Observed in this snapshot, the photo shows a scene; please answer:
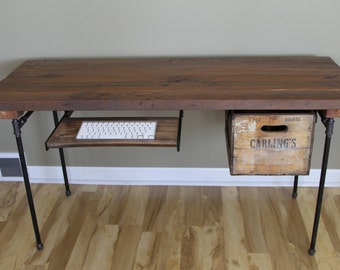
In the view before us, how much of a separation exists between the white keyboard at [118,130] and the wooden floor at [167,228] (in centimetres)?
53

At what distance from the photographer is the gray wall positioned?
1.90 meters

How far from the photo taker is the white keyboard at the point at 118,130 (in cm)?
171

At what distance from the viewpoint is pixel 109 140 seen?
1692 millimetres

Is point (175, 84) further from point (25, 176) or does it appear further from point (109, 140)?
point (25, 176)

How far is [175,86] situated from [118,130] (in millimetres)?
295

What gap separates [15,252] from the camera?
193 centimetres

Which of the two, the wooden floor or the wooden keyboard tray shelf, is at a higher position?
the wooden keyboard tray shelf

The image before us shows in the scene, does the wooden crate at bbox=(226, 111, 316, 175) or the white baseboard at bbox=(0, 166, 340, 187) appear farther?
the white baseboard at bbox=(0, 166, 340, 187)

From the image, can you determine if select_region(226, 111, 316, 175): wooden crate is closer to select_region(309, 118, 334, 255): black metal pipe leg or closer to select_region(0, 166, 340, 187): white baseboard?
select_region(309, 118, 334, 255): black metal pipe leg

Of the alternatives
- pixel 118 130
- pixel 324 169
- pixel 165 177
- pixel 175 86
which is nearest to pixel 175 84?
pixel 175 86

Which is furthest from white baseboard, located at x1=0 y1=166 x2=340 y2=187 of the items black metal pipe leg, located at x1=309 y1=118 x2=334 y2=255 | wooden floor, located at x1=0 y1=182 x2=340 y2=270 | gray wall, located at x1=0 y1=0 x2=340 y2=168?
gray wall, located at x1=0 y1=0 x2=340 y2=168

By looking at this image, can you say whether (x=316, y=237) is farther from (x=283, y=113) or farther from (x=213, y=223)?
(x=283, y=113)

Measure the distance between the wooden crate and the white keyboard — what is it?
13.0 inches

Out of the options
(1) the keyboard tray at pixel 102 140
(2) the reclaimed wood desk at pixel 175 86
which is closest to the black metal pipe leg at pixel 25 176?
(2) the reclaimed wood desk at pixel 175 86
